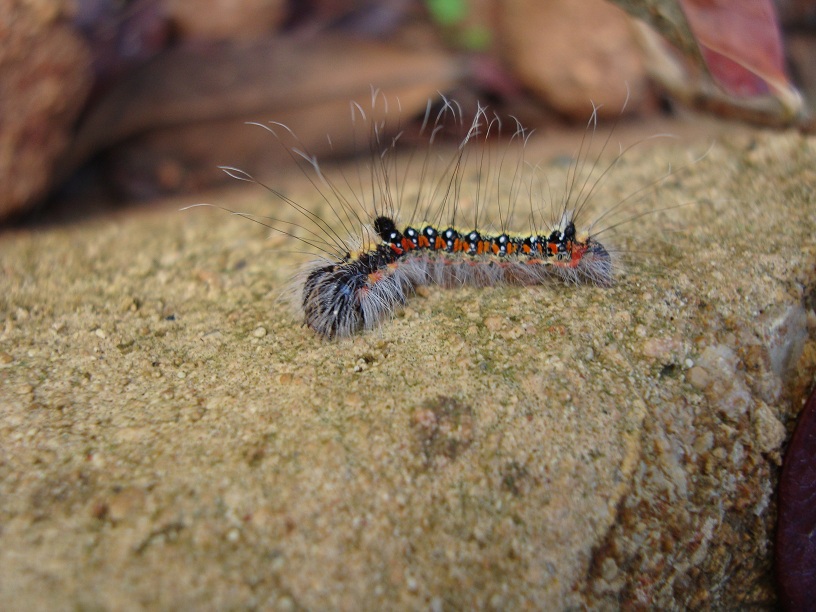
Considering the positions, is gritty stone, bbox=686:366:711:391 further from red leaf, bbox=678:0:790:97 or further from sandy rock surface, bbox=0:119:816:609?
red leaf, bbox=678:0:790:97

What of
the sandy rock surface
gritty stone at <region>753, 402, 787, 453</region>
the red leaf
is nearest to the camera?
the sandy rock surface

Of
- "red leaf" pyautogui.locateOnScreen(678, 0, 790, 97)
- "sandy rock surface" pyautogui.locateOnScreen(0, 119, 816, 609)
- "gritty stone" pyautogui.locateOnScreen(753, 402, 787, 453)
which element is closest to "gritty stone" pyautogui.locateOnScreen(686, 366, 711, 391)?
"sandy rock surface" pyautogui.locateOnScreen(0, 119, 816, 609)

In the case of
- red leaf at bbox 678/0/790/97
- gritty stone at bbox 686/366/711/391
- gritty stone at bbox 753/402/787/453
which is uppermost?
red leaf at bbox 678/0/790/97

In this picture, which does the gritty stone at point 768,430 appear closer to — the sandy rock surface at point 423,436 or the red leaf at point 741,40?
the sandy rock surface at point 423,436

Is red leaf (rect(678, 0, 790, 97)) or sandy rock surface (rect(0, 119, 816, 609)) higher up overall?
red leaf (rect(678, 0, 790, 97))

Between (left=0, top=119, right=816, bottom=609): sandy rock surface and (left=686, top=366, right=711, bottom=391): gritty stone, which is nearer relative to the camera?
(left=0, top=119, right=816, bottom=609): sandy rock surface

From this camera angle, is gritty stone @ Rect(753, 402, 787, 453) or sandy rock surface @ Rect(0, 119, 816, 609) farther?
gritty stone @ Rect(753, 402, 787, 453)

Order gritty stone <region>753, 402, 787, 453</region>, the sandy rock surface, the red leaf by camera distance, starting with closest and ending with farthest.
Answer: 1. the sandy rock surface
2. gritty stone <region>753, 402, 787, 453</region>
3. the red leaf

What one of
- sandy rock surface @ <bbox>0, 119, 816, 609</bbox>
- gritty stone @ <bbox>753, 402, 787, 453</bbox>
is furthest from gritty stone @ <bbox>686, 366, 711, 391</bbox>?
gritty stone @ <bbox>753, 402, 787, 453</bbox>

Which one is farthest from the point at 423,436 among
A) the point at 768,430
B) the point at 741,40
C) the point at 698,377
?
the point at 741,40
